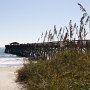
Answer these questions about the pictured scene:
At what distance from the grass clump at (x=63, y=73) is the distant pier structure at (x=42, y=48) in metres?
0.30

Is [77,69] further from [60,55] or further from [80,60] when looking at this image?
[60,55]

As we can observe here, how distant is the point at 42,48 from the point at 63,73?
19.5 m

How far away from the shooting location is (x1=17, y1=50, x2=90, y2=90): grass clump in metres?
8.61

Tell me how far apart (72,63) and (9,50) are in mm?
59366

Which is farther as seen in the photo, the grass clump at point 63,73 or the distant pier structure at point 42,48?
the distant pier structure at point 42,48

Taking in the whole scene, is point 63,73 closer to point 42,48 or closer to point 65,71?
point 65,71

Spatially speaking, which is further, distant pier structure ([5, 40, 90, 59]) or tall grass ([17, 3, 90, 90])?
distant pier structure ([5, 40, 90, 59])

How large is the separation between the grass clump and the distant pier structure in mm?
296

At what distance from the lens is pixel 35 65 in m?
13.7

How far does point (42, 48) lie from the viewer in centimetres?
2959

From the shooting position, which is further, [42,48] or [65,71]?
[42,48]

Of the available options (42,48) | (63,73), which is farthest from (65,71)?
(42,48)

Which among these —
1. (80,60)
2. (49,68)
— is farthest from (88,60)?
(49,68)

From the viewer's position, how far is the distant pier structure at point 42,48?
12440mm
